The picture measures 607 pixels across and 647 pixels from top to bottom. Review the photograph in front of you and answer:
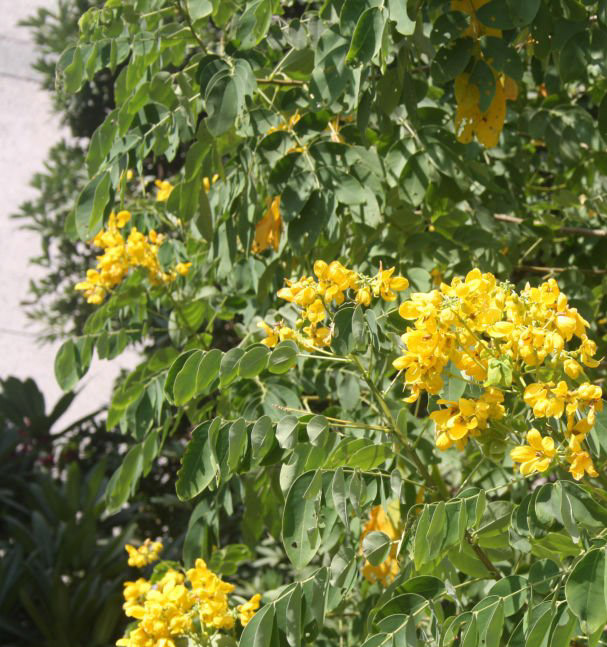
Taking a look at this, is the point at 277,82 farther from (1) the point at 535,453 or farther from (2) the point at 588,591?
(2) the point at 588,591

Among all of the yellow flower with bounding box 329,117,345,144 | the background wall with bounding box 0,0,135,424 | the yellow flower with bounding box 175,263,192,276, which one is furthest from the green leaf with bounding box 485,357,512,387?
the background wall with bounding box 0,0,135,424

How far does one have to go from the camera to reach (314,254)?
1.60 m

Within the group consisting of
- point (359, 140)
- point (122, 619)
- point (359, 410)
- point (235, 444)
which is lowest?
point (122, 619)

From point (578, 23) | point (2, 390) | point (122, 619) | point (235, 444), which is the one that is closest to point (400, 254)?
point (578, 23)

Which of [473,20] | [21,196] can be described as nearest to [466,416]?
[473,20]

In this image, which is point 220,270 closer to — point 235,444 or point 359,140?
point 359,140

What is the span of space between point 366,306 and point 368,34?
1.16 feet

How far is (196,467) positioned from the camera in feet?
3.72

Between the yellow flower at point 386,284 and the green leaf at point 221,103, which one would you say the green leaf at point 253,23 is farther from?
the yellow flower at point 386,284

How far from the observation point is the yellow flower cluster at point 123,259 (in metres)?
1.83

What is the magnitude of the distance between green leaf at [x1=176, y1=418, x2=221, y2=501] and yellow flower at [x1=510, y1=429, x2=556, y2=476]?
15.1 inches

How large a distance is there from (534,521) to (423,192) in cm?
63

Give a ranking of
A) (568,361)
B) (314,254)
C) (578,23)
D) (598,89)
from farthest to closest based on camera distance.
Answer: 1. (598,89)
2. (314,254)
3. (578,23)
4. (568,361)

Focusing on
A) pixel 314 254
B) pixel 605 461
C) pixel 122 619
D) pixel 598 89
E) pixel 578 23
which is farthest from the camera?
pixel 122 619
